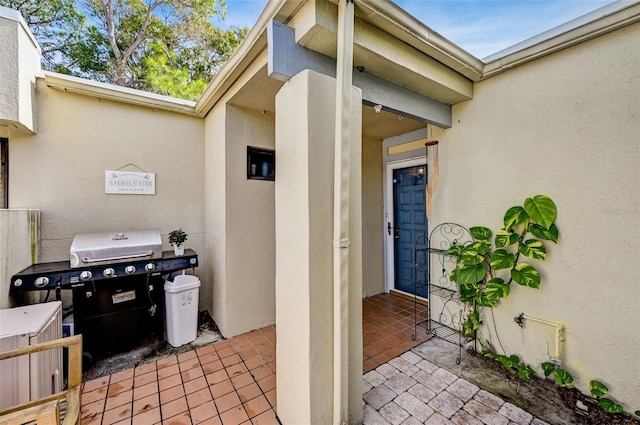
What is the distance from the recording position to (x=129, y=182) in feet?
10.1

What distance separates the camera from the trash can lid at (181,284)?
113 inches

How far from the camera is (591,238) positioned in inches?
81.1

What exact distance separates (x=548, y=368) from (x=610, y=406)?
372 mm

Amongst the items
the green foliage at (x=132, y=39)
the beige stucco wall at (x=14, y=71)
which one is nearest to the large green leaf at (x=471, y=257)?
the beige stucco wall at (x=14, y=71)

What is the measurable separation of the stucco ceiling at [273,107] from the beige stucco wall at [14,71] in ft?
5.94

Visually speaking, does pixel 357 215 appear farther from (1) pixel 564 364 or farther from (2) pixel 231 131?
(1) pixel 564 364

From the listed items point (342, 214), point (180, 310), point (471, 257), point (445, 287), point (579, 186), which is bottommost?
point (180, 310)

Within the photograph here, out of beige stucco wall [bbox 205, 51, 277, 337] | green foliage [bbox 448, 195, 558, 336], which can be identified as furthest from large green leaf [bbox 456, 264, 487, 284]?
beige stucco wall [bbox 205, 51, 277, 337]

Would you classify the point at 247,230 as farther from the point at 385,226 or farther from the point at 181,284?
the point at 385,226

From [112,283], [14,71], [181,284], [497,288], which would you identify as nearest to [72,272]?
[112,283]

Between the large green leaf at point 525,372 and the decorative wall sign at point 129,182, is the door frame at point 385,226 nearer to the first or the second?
the large green leaf at point 525,372

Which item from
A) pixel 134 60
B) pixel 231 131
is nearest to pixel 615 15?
pixel 231 131

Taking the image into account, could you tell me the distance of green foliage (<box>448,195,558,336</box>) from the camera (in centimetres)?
222

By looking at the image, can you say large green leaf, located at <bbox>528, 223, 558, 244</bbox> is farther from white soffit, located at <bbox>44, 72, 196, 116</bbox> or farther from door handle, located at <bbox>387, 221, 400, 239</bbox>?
white soffit, located at <bbox>44, 72, 196, 116</bbox>
